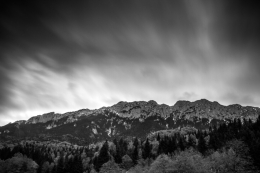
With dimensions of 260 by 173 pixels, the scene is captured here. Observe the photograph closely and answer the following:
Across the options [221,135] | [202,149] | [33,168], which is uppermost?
[221,135]

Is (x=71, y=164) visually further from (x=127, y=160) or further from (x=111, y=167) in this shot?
(x=127, y=160)

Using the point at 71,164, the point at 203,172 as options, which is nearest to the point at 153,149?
the point at 71,164

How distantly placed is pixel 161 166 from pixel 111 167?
3810 cm

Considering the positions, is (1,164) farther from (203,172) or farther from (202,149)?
(202,149)

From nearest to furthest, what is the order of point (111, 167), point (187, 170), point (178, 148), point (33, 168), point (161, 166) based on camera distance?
1. point (187, 170)
2. point (161, 166)
3. point (111, 167)
4. point (33, 168)
5. point (178, 148)

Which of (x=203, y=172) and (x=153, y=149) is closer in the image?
(x=203, y=172)

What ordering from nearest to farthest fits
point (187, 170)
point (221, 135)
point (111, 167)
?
point (187, 170)
point (111, 167)
point (221, 135)

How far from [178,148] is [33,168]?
99.8 metres

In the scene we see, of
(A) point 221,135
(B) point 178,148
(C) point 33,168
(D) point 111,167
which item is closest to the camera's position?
(D) point 111,167

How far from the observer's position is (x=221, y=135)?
156625mm

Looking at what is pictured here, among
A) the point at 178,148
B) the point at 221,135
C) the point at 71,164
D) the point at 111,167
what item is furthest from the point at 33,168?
the point at 221,135

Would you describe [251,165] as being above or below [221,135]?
below

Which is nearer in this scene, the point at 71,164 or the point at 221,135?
the point at 71,164

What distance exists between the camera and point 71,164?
10981 centimetres
